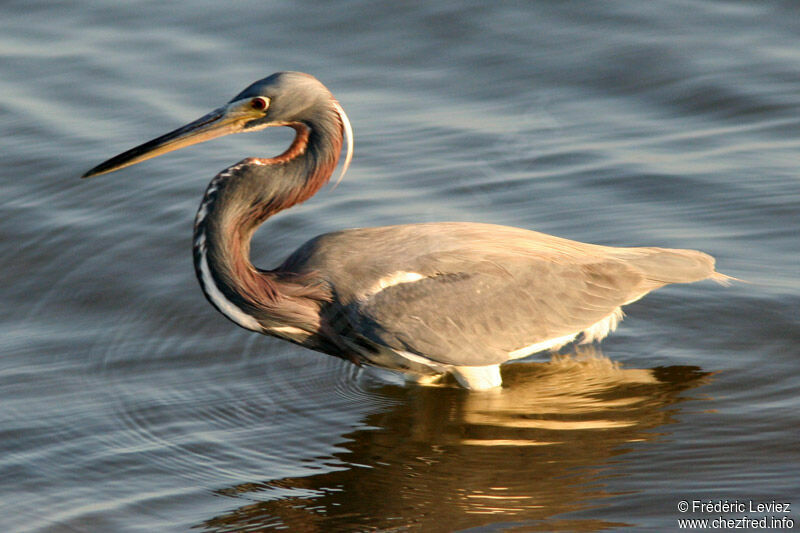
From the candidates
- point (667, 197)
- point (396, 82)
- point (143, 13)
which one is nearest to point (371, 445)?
point (667, 197)

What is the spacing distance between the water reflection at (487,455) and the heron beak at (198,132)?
1.74m

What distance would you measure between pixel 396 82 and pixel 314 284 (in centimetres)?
460

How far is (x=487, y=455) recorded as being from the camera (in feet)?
19.3

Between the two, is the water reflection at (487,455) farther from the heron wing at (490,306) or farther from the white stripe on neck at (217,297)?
the white stripe on neck at (217,297)

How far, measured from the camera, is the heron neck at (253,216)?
5945 mm

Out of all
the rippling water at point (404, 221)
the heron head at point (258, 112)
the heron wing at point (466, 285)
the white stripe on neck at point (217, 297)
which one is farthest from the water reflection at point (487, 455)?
the heron head at point (258, 112)

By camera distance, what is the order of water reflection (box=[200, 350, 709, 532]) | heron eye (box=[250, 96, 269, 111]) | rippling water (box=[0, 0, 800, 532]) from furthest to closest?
1. heron eye (box=[250, 96, 269, 111])
2. rippling water (box=[0, 0, 800, 532])
3. water reflection (box=[200, 350, 709, 532])

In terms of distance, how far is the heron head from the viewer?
19.5 ft

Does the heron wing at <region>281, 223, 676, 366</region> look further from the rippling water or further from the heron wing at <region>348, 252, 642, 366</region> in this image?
the rippling water

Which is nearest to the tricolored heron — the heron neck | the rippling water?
the heron neck

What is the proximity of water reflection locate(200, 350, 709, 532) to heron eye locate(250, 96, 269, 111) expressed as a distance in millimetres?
1772

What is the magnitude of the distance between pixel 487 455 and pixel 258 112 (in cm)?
211

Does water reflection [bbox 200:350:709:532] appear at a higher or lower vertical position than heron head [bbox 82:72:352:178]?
lower

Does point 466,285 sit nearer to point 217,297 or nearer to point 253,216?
Result: point 253,216
